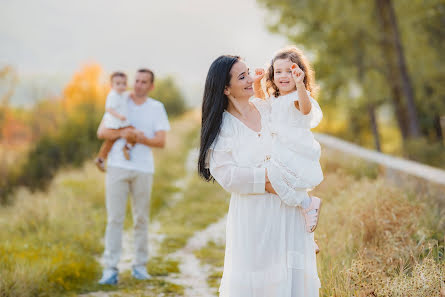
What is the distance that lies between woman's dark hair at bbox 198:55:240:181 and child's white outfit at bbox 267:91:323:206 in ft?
1.08

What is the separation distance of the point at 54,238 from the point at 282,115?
15.3 feet

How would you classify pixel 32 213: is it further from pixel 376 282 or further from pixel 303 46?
pixel 303 46

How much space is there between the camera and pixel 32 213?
24.5ft

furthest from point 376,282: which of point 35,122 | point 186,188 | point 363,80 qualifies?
point 35,122

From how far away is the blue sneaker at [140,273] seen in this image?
5646 millimetres

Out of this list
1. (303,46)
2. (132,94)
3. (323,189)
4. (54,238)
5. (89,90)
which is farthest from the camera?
(89,90)

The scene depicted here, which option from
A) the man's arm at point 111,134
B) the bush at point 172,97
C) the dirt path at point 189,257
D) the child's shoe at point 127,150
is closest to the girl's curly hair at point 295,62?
the dirt path at point 189,257

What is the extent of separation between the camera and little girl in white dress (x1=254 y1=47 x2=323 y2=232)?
2.88 m

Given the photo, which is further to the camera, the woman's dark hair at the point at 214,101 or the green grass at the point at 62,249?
the green grass at the point at 62,249

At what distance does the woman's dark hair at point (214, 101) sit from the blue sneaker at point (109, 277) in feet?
9.18

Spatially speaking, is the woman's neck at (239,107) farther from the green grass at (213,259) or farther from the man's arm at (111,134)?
the green grass at (213,259)

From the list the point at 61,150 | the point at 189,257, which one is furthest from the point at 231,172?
the point at 61,150

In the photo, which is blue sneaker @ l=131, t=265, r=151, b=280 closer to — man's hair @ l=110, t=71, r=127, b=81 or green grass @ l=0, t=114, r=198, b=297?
green grass @ l=0, t=114, r=198, b=297

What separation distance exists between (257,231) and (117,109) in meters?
3.18
